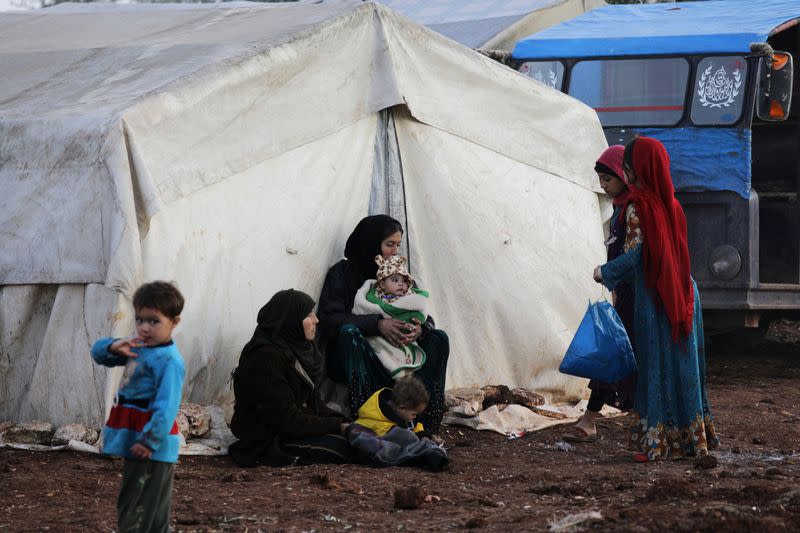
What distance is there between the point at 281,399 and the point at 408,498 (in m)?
1.04

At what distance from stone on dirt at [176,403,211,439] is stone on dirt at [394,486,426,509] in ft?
4.47

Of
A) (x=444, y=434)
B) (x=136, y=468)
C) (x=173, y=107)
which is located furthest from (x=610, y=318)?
(x=136, y=468)

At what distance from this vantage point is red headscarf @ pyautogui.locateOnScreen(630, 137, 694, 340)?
5.38 m

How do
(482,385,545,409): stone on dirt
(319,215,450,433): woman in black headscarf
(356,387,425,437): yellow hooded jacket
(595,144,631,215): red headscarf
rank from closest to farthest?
(356,387,425,437): yellow hooded jacket < (595,144,631,215): red headscarf < (319,215,450,433): woman in black headscarf < (482,385,545,409): stone on dirt

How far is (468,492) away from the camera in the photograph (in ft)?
15.7

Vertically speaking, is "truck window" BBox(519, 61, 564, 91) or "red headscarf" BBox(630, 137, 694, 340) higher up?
"truck window" BBox(519, 61, 564, 91)

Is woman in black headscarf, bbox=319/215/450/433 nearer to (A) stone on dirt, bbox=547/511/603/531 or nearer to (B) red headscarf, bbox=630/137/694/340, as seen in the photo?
(B) red headscarf, bbox=630/137/694/340

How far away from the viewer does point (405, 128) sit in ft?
21.9

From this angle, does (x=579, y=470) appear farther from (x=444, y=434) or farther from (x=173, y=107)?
(x=173, y=107)

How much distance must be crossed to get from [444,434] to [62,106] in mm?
2568

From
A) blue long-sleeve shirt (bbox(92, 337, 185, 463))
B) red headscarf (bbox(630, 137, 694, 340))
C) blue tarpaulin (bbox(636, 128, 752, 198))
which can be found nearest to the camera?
blue long-sleeve shirt (bbox(92, 337, 185, 463))

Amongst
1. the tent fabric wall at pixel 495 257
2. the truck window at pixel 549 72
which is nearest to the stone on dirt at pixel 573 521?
the tent fabric wall at pixel 495 257

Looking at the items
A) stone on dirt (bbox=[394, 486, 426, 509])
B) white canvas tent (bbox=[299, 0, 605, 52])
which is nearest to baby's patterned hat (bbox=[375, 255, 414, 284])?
stone on dirt (bbox=[394, 486, 426, 509])

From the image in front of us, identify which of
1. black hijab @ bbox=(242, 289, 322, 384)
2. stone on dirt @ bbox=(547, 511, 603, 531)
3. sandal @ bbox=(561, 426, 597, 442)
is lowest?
sandal @ bbox=(561, 426, 597, 442)
